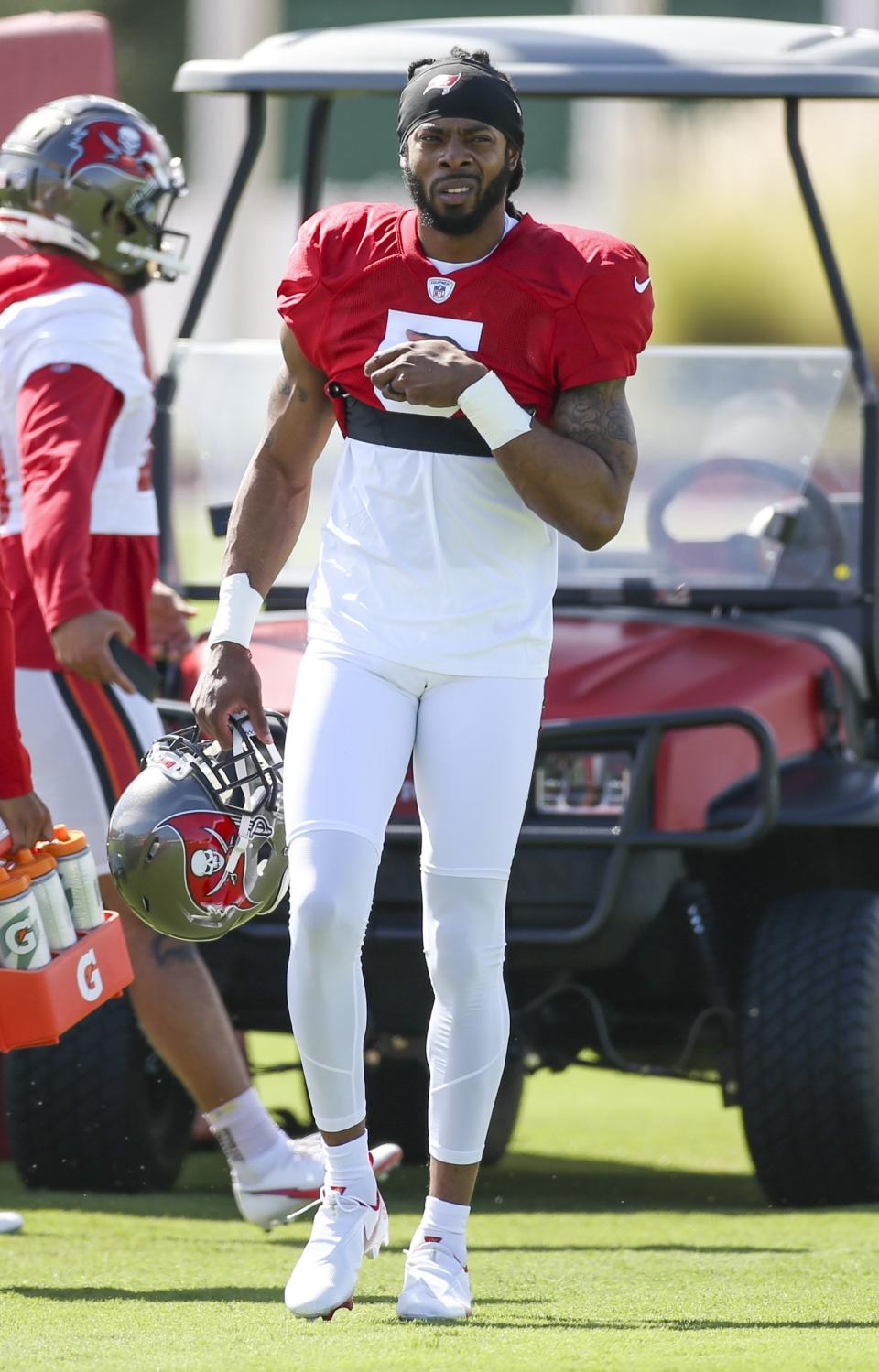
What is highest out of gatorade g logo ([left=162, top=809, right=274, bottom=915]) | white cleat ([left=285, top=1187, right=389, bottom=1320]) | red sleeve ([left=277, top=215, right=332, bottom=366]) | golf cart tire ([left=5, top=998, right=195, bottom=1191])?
red sleeve ([left=277, top=215, right=332, bottom=366])

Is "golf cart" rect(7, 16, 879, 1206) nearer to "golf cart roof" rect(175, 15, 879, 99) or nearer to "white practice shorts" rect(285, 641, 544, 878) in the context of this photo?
"golf cart roof" rect(175, 15, 879, 99)

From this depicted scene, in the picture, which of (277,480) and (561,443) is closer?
(561,443)

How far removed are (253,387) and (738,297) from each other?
74.3 ft

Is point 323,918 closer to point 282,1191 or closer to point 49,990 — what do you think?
point 49,990

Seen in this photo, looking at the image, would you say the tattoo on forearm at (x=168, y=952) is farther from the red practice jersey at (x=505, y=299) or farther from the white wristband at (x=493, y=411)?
the white wristband at (x=493, y=411)

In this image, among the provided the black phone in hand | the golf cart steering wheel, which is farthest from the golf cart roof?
the black phone in hand

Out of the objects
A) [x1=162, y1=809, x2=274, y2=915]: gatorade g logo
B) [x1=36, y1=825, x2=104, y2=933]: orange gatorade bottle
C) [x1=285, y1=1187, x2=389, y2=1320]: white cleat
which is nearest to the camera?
[x1=285, y1=1187, x2=389, y2=1320]: white cleat

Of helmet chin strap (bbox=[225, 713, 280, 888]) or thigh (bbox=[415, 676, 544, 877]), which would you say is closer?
thigh (bbox=[415, 676, 544, 877])

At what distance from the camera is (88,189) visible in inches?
211

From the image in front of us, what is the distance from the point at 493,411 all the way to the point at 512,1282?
1.54 m

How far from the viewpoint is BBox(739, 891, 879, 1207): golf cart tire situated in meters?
5.42

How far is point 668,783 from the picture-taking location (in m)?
5.48

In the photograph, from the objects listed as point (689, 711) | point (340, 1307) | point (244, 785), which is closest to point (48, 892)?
point (244, 785)

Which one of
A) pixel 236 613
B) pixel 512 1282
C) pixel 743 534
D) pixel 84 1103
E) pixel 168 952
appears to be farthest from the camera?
pixel 743 534
